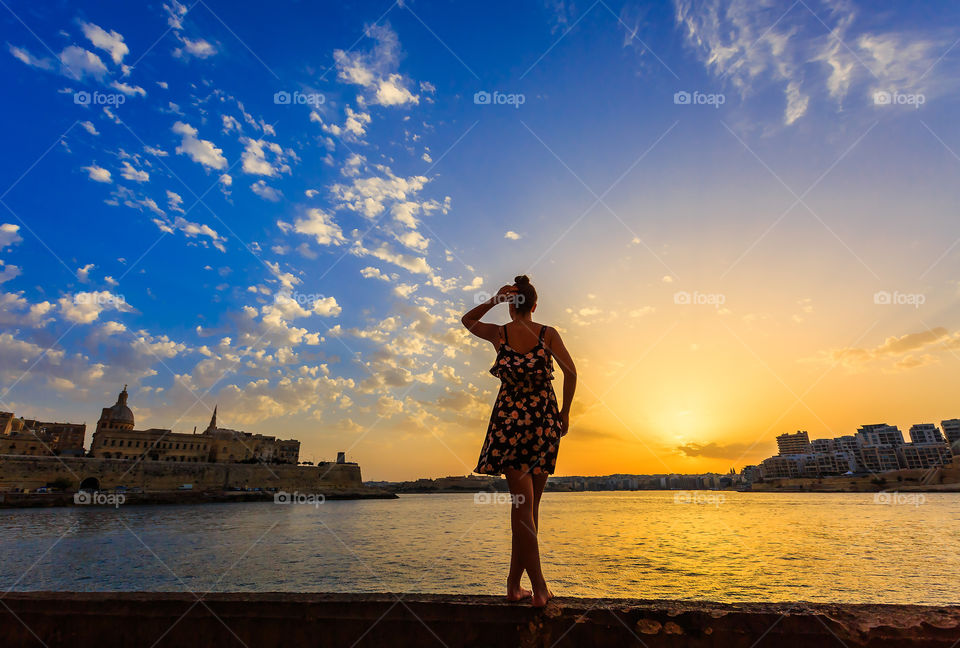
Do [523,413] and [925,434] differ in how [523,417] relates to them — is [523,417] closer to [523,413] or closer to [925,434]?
[523,413]

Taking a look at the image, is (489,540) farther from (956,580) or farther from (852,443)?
(852,443)

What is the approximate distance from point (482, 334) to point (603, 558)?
15.1 m

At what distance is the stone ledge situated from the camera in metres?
1.99

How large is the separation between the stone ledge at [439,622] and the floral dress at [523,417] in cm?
76

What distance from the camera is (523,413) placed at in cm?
286

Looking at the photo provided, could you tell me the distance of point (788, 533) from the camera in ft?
78.5

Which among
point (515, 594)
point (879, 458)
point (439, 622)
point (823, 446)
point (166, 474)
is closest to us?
point (439, 622)

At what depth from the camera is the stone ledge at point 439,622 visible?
6.54 feet

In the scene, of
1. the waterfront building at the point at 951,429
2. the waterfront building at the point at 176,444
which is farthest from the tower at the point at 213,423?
the waterfront building at the point at 951,429

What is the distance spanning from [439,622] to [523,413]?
1250 mm

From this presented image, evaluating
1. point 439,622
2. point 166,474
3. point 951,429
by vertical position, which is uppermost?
point 951,429

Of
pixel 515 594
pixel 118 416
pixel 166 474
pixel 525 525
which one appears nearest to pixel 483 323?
pixel 525 525

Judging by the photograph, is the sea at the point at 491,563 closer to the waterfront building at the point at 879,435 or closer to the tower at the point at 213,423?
the tower at the point at 213,423

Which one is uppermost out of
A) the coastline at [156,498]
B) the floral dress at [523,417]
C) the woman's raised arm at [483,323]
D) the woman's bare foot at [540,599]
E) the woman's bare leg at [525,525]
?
the woman's raised arm at [483,323]
